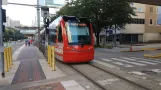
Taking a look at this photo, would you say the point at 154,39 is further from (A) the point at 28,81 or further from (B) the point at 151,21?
(A) the point at 28,81

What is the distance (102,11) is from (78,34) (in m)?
22.2

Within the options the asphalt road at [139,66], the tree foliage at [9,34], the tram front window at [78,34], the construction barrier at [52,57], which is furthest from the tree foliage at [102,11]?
the tree foliage at [9,34]

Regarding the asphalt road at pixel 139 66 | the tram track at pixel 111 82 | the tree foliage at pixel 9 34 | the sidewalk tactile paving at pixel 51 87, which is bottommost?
the sidewalk tactile paving at pixel 51 87

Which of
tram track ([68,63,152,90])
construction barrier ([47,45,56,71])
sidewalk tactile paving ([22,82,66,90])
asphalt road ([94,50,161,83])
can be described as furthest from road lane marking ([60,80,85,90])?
asphalt road ([94,50,161,83])

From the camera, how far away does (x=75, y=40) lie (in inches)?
545

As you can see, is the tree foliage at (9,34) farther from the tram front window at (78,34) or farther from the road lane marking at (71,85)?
the road lane marking at (71,85)

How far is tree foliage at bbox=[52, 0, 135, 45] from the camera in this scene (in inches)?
1335

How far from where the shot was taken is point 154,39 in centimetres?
5812

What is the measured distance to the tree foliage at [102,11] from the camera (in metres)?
33.9

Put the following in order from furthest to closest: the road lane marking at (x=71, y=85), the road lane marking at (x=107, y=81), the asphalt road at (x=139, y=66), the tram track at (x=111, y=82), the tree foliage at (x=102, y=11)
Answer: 1. the tree foliage at (x=102, y=11)
2. the asphalt road at (x=139, y=66)
3. the road lane marking at (x=107, y=81)
4. the road lane marking at (x=71, y=85)
5. the tram track at (x=111, y=82)

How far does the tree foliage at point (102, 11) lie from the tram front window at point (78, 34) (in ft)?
65.2

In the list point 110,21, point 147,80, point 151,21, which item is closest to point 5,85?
point 147,80

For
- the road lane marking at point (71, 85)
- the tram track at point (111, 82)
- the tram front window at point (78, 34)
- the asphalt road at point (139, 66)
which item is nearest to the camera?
the tram track at point (111, 82)

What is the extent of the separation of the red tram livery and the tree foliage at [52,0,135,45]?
19.8m
